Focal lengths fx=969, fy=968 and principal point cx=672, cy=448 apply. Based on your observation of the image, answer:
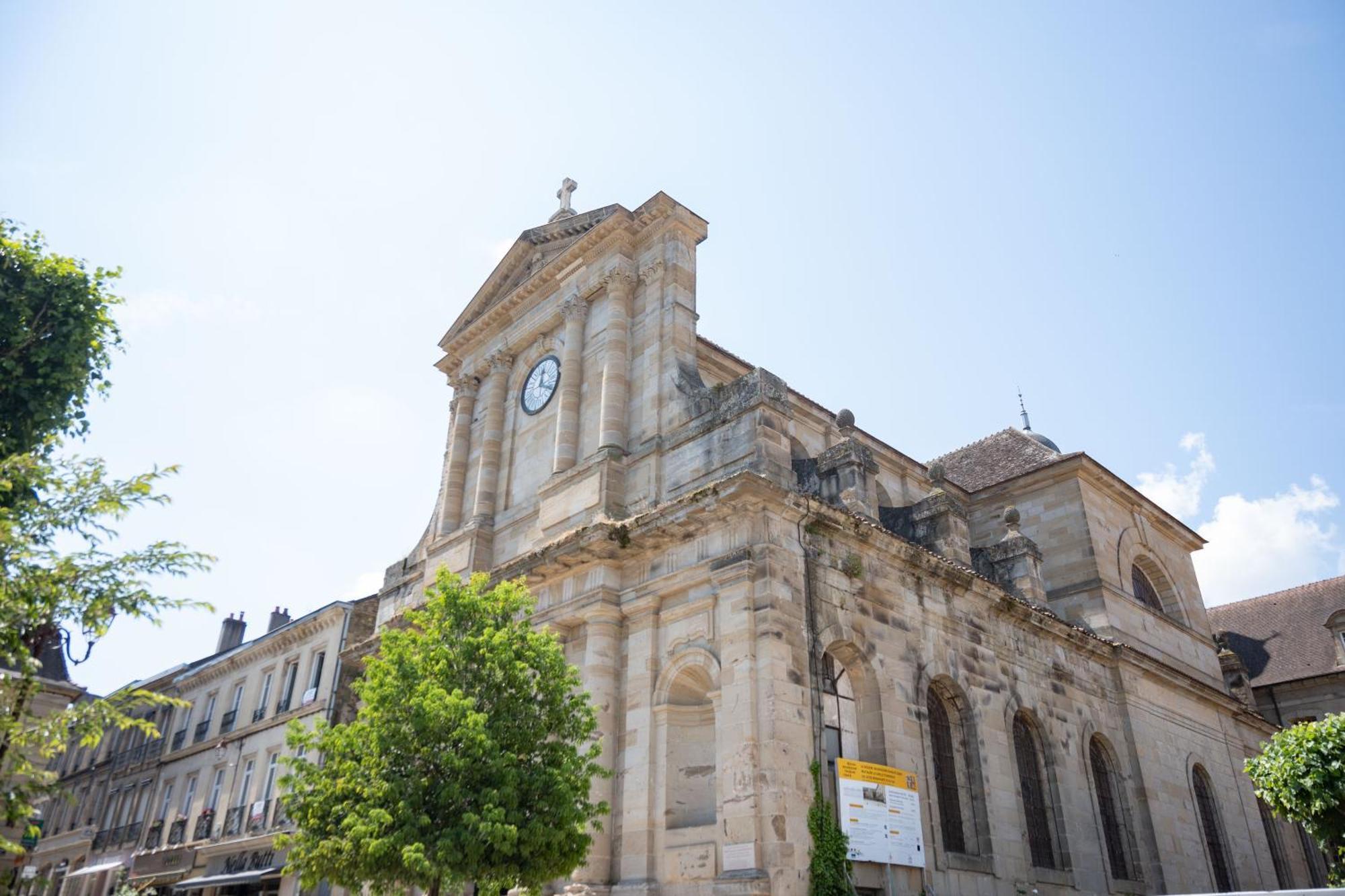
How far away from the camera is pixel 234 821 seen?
23797mm

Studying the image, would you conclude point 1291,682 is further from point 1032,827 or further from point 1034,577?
point 1032,827

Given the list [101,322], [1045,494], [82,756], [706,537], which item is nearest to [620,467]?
[706,537]

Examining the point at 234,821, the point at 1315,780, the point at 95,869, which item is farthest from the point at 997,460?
the point at 95,869

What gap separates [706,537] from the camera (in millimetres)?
13711

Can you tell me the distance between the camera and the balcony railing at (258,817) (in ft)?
74.8

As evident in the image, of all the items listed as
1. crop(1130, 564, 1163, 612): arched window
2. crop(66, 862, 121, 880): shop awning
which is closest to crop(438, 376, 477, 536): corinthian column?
crop(1130, 564, 1163, 612): arched window

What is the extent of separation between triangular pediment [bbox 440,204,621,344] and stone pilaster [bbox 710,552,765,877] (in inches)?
336

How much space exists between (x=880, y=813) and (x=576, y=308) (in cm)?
1046

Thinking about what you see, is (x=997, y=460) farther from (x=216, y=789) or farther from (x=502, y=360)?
(x=216, y=789)

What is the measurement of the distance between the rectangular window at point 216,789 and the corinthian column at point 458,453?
1161 cm

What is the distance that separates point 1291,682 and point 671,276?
2185 cm

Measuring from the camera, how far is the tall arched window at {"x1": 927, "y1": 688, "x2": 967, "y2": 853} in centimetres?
1413

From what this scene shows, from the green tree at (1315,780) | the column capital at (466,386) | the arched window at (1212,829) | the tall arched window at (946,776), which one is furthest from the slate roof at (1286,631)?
the column capital at (466,386)

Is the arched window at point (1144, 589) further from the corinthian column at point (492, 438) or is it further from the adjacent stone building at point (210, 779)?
the adjacent stone building at point (210, 779)
